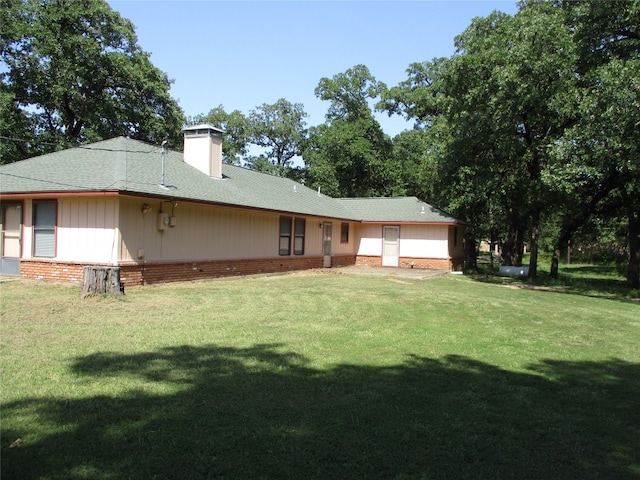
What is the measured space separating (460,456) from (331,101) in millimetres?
39631

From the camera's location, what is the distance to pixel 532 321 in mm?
9703

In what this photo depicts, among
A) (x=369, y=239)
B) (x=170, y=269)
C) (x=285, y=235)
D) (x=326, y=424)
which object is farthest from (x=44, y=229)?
(x=369, y=239)

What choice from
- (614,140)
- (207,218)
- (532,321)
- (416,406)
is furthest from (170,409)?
(614,140)

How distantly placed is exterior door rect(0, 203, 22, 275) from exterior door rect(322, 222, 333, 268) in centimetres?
1263

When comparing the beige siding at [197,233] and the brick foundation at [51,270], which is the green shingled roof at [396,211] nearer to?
the beige siding at [197,233]

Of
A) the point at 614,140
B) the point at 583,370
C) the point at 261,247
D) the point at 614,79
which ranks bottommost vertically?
the point at 583,370

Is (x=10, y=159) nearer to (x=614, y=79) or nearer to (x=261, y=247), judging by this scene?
(x=261, y=247)

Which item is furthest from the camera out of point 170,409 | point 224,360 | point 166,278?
point 166,278

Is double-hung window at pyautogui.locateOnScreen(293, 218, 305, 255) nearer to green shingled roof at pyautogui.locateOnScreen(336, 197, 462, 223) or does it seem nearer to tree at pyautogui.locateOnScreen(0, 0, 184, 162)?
green shingled roof at pyautogui.locateOnScreen(336, 197, 462, 223)

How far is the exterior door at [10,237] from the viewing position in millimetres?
13344

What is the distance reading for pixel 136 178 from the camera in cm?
1297

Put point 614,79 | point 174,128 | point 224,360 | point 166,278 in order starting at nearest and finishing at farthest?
point 224,360 → point 166,278 → point 614,79 → point 174,128

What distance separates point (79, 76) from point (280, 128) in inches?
710

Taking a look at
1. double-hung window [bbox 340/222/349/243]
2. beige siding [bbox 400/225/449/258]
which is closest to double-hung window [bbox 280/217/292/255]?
double-hung window [bbox 340/222/349/243]
